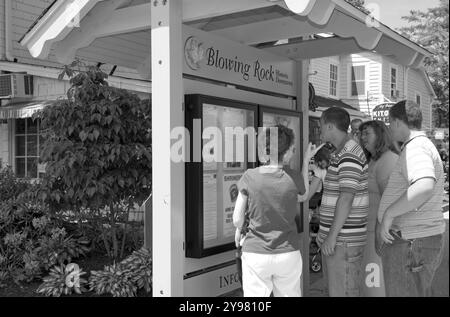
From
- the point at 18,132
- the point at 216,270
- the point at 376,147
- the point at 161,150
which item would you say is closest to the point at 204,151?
the point at 161,150

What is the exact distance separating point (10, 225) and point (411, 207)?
17.7 feet

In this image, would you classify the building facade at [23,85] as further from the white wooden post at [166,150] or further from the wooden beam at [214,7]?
the white wooden post at [166,150]

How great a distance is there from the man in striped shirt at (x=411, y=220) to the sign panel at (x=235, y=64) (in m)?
1.68

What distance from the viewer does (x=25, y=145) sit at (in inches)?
374

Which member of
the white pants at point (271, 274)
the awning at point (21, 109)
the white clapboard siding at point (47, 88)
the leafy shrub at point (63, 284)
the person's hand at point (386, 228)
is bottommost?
the leafy shrub at point (63, 284)

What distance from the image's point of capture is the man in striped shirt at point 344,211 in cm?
348

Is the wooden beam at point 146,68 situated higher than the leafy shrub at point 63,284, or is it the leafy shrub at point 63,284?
the wooden beam at point 146,68

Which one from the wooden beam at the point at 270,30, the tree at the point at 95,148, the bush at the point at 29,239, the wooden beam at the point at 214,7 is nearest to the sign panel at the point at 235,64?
the wooden beam at the point at 270,30

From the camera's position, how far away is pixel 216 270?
14.6ft

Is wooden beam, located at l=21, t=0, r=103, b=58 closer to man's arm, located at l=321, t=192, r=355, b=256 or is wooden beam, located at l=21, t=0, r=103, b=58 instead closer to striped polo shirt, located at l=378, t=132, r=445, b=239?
man's arm, located at l=321, t=192, r=355, b=256

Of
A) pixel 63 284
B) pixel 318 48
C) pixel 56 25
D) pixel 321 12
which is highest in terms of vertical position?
pixel 318 48

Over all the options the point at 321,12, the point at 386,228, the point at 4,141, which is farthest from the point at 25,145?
the point at 386,228

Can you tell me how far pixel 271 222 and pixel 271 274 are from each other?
1.15 ft

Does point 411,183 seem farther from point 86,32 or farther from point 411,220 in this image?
point 86,32
